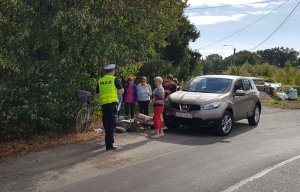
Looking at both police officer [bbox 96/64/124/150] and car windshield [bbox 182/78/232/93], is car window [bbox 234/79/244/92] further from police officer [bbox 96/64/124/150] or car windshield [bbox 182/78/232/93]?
police officer [bbox 96/64/124/150]

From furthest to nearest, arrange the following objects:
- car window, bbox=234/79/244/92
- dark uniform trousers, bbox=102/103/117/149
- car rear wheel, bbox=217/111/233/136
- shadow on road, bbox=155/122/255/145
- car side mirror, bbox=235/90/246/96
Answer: car window, bbox=234/79/244/92
car side mirror, bbox=235/90/246/96
car rear wheel, bbox=217/111/233/136
shadow on road, bbox=155/122/255/145
dark uniform trousers, bbox=102/103/117/149

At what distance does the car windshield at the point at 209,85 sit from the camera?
1291cm

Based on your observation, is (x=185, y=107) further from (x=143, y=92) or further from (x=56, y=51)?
(x=56, y=51)

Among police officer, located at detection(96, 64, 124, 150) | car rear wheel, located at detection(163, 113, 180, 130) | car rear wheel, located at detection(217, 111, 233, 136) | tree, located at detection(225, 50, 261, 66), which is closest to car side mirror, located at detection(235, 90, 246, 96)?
car rear wheel, located at detection(217, 111, 233, 136)

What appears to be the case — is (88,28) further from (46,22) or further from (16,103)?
(16,103)

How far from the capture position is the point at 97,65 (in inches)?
460

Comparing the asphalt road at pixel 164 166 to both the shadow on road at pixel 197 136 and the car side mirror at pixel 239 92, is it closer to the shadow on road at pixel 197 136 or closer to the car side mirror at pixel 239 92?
the shadow on road at pixel 197 136

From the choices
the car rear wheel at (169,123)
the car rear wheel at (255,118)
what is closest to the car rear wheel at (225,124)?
the car rear wheel at (169,123)

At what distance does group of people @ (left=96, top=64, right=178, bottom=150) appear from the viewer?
31.5ft

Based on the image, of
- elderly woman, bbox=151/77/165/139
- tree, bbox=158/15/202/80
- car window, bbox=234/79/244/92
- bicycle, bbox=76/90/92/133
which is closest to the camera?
bicycle, bbox=76/90/92/133

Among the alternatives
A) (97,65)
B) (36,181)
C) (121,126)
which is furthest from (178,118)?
(36,181)

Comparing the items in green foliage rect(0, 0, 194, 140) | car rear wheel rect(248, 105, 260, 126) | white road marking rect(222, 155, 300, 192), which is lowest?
white road marking rect(222, 155, 300, 192)

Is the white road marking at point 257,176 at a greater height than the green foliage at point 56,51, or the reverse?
the green foliage at point 56,51

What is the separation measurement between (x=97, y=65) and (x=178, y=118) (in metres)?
2.62
